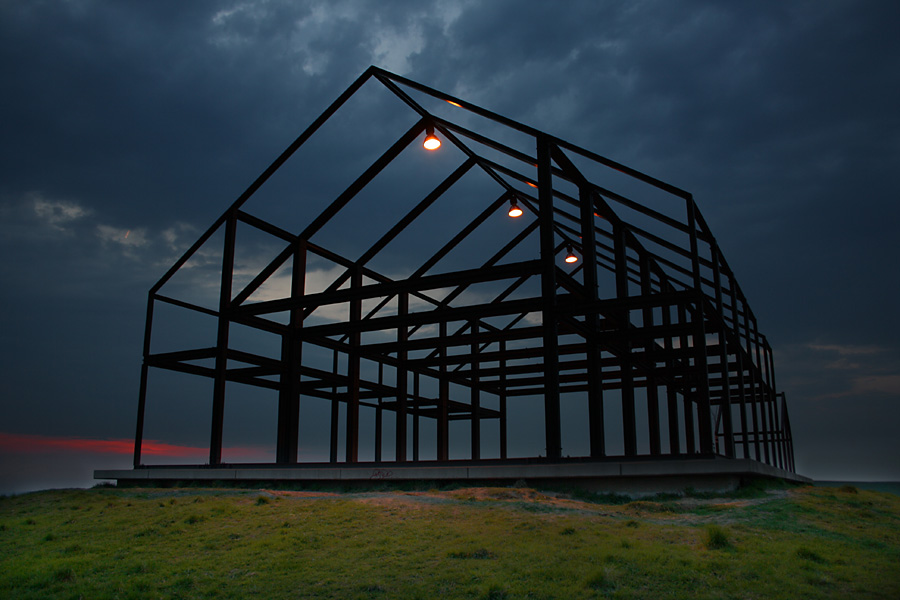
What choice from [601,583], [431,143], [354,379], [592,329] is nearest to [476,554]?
[601,583]

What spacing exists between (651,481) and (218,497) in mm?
9640

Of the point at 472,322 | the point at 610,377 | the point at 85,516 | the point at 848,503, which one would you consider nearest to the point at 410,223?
the point at 472,322

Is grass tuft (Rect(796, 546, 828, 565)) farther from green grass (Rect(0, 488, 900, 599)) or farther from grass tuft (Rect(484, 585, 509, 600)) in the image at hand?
grass tuft (Rect(484, 585, 509, 600))

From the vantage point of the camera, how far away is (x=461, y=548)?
9.47 meters

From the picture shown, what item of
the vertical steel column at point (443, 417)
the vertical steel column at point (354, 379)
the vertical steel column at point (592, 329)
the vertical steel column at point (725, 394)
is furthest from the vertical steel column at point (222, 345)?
the vertical steel column at point (725, 394)

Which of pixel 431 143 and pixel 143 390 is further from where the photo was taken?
pixel 143 390

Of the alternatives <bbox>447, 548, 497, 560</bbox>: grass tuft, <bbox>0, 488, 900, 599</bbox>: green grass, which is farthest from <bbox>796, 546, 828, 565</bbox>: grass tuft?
<bbox>447, 548, 497, 560</bbox>: grass tuft

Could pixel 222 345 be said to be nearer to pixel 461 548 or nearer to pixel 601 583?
pixel 461 548

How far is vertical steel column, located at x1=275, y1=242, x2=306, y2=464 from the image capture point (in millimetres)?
23438

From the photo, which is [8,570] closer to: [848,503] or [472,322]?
[848,503]

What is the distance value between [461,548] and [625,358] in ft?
45.2

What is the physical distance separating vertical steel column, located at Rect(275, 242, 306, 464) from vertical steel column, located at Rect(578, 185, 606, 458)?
33.7 feet

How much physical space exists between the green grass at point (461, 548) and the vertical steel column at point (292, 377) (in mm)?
9150

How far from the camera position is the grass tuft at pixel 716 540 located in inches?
363
